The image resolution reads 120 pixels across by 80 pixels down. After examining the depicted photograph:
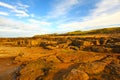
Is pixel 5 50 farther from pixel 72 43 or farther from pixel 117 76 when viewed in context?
pixel 117 76

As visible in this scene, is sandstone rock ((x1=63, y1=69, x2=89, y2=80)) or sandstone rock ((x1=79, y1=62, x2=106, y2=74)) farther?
sandstone rock ((x1=79, y1=62, x2=106, y2=74))

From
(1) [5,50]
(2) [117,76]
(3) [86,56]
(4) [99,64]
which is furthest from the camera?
(1) [5,50]

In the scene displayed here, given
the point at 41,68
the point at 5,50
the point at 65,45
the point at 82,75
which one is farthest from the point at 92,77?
the point at 5,50

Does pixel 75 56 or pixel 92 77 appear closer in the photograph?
pixel 92 77

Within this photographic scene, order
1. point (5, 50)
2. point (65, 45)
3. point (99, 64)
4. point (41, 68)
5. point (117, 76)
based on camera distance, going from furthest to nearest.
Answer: point (5, 50) < point (65, 45) < point (41, 68) < point (99, 64) < point (117, 76)

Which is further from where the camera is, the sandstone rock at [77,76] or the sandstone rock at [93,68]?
the sandstone rock at [93,68]

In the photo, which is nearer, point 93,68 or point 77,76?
point 77,76

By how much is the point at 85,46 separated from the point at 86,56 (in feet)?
15.0

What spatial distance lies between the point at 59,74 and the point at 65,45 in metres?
10.1

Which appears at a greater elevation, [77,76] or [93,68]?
[93,68]

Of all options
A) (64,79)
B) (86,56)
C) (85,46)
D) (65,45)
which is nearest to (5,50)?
(65,45)

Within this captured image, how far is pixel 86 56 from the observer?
13781 mm

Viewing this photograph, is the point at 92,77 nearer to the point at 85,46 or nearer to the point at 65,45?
the point at 85,46

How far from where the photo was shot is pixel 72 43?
2088 centimetres
